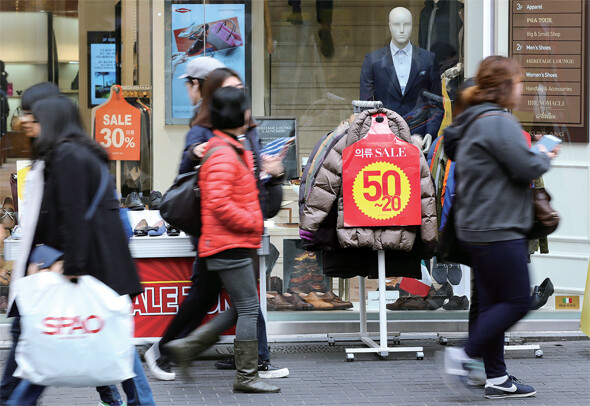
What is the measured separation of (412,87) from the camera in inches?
324

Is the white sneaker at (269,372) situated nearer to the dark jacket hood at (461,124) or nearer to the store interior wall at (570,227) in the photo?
the dark jacket hood at (461,124)

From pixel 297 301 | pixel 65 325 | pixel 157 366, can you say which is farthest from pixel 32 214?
pixel 297 301

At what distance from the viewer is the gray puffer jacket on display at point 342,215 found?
6.79m

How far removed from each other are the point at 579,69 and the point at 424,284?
7.07 ft

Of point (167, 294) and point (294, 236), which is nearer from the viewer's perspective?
point (167, 294)

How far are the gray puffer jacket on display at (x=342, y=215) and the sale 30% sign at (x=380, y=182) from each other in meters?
0.04

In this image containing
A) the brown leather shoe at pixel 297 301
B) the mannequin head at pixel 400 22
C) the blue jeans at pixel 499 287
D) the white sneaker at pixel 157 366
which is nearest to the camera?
the blue jeans at pixel 499 287

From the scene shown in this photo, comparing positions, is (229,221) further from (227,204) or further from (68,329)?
(68,329)

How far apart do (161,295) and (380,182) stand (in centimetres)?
167

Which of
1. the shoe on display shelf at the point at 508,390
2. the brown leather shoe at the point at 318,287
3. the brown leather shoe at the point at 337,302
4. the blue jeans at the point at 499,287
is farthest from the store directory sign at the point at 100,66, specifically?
the shoe on display shelf at the point at 508,390

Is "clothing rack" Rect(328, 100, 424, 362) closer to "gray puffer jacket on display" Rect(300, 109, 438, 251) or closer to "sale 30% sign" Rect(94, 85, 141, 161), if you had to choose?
"gray puffer jacket on display" Rect(300, 109, 438, 251)

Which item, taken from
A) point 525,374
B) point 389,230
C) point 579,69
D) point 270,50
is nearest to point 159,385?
point 389,230

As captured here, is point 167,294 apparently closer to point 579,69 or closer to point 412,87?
point 412,87

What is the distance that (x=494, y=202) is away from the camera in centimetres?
534
